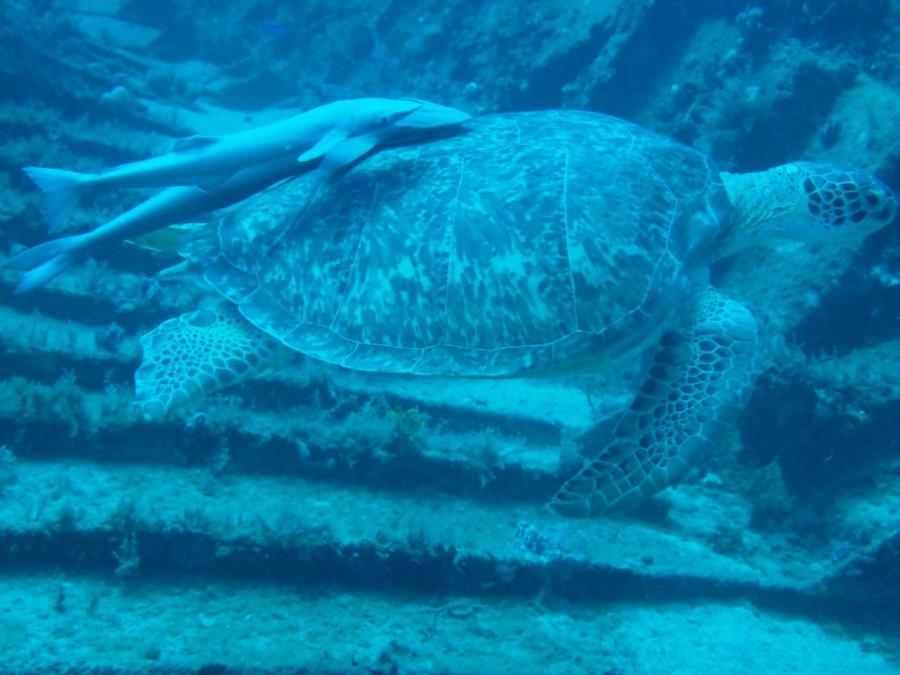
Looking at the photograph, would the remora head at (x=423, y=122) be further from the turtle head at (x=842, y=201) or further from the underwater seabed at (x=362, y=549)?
the turtle head at (x=842, y=201)

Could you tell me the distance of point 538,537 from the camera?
3875 mm

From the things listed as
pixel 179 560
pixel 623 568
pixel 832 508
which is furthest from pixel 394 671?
pixel 832 508

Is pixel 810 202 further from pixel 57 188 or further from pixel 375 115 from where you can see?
pixel 57 188

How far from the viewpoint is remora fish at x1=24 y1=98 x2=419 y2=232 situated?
426 cm

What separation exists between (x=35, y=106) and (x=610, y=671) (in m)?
10.7

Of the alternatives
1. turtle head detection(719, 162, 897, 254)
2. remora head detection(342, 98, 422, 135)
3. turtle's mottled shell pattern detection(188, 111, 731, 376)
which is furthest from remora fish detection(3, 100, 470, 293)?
turtle head detection(719, 162, 897, 254)

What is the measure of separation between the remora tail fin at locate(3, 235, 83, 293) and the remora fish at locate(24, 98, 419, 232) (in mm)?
591

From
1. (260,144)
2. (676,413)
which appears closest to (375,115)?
(260,144)

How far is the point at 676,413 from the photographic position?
3.56 metres

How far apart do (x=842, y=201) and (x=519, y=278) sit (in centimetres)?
285

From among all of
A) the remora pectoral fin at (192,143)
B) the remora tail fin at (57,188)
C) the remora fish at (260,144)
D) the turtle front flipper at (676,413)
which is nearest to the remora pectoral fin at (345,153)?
the remora fish at (260,144)

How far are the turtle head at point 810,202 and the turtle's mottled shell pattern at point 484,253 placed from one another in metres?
0.41

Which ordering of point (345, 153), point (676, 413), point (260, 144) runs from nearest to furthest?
point (676, 413) → point (345, 153) → point (260, 144)

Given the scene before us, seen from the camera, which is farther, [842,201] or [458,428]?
[458,428]
